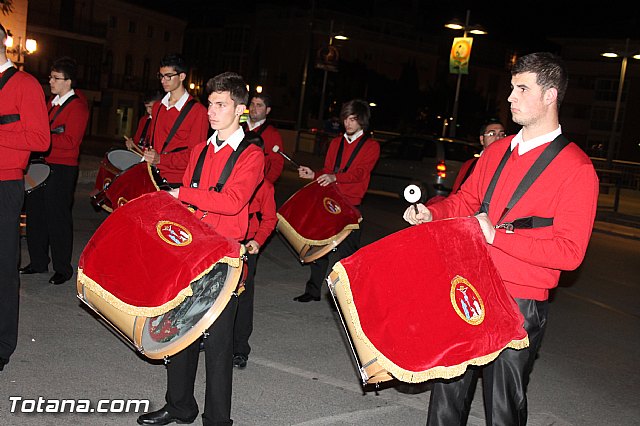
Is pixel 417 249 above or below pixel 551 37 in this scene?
below

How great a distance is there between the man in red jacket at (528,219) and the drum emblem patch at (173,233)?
1057mm

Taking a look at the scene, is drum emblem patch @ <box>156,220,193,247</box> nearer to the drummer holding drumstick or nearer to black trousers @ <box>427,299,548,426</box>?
black trousers @ <box>427,299,548,426</box>

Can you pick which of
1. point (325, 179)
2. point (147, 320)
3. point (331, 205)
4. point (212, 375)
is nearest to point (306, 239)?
point (331, 205)

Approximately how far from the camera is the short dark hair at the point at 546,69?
3543 millimetres

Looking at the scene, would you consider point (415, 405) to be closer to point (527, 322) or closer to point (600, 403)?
point (600, 403)

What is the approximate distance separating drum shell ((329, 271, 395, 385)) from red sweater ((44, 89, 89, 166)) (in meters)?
A: 4.95

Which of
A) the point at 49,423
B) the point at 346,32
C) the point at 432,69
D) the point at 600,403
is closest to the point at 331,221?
the point at 600,403

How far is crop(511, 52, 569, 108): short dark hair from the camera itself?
3543 millimetres

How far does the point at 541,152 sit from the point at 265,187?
2851 mm

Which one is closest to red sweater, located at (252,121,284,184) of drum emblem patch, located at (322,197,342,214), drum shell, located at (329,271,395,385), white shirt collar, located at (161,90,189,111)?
drum emblem patch, located at (322,197,342,214)

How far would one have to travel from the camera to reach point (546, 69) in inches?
139

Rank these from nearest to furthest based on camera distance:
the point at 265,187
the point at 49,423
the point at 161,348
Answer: the point at 161,348 → the point at 49,423 → the point at 265,187

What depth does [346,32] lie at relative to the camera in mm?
71750

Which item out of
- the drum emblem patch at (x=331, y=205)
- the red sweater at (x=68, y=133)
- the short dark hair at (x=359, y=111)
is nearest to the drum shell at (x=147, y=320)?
the drum emblem patch at (x=331, y=205)
